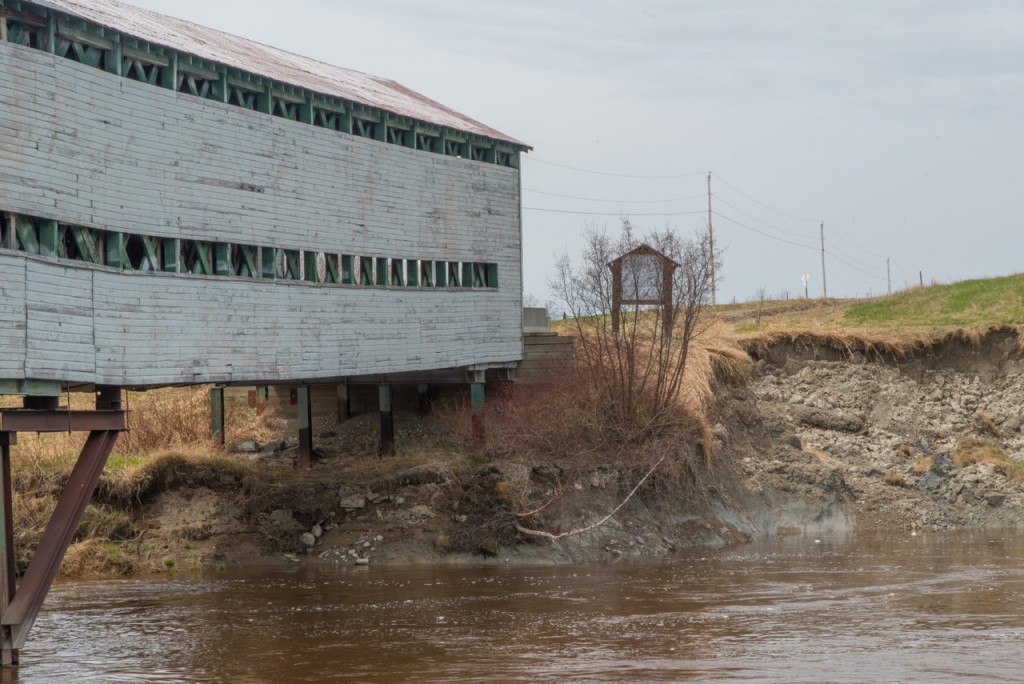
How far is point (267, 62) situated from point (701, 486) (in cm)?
1347

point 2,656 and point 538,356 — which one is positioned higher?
point 538,356

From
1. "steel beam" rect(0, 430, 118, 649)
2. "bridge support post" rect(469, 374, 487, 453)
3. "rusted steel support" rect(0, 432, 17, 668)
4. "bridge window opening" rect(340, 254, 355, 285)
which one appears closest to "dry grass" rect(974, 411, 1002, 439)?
"bridge support post" rect(469, 374, 487, 453)

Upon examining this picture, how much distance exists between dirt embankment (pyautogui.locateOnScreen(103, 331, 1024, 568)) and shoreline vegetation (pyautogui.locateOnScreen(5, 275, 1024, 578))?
5 centimetres

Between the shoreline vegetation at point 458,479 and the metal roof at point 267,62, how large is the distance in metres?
7.14

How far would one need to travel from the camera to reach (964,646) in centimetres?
1831

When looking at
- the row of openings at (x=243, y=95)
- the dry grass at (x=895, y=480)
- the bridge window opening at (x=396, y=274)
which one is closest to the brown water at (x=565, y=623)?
the dry grass at (x=895, y=480)

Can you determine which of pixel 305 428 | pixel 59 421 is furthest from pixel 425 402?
pixel 59 421

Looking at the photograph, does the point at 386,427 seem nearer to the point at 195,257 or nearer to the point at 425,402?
the point at 425,402

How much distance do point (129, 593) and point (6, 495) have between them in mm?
6727

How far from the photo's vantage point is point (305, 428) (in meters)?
31.8

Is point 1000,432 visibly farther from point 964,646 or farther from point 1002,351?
point 964,646

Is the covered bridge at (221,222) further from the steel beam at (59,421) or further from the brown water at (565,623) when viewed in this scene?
the brown water at (565,623)

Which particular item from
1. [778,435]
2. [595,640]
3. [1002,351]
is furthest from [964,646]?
[1002,351]

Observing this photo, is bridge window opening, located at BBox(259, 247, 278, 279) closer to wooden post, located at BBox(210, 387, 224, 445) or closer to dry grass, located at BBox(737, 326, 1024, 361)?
wooden post, located at BBox(210, 387, 224, 445)
